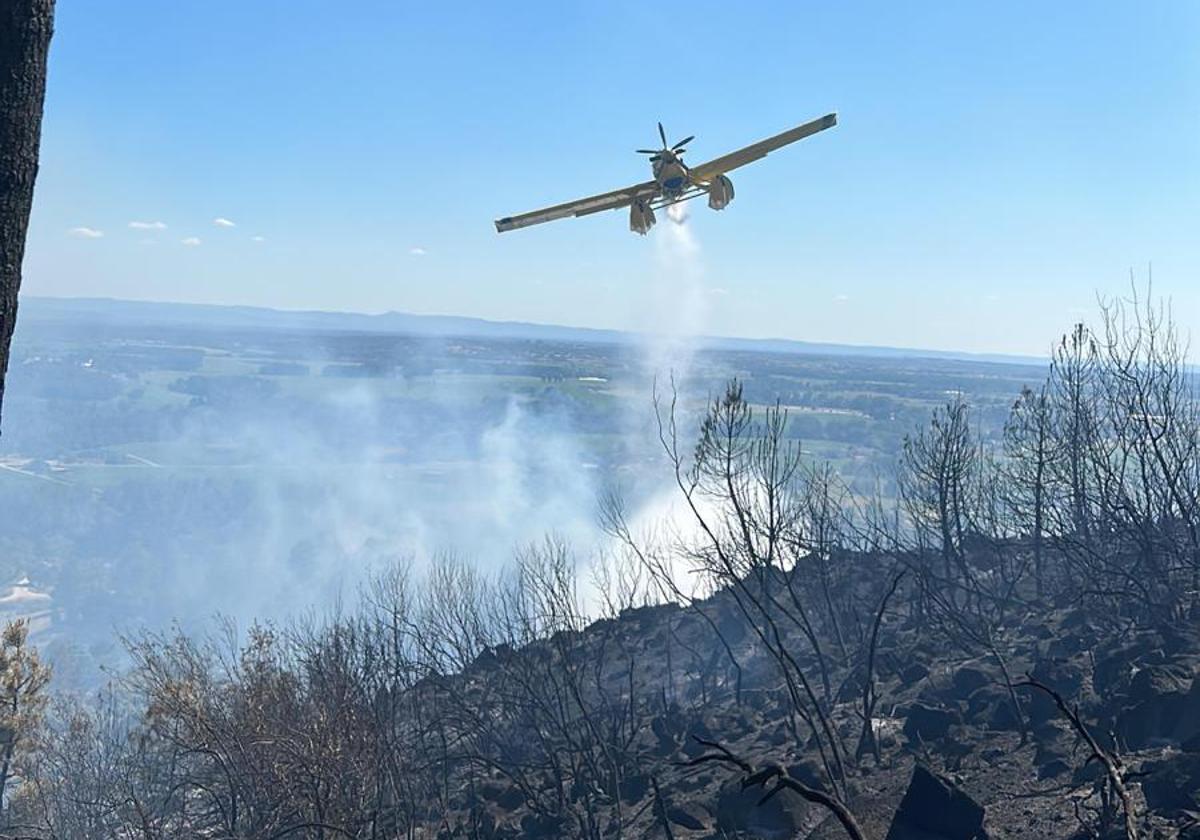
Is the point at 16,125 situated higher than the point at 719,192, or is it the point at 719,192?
the point at 719,192

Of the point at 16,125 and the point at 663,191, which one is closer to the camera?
the point at 16,125

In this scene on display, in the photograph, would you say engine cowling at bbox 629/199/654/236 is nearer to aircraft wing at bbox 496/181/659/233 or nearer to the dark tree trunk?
aircraft wing at bbox 496/181/659/233

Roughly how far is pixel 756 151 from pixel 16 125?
60.9 ft

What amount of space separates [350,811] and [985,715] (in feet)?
35.5

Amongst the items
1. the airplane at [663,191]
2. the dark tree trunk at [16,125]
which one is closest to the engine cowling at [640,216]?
the airplane at [663,191]

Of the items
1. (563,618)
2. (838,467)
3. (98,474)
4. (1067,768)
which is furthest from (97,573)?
(1067,768)

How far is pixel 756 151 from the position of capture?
68.4 feet

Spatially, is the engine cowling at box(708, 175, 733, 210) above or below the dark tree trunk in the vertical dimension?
above

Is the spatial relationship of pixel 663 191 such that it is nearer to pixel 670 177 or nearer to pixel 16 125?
pixel 670 177

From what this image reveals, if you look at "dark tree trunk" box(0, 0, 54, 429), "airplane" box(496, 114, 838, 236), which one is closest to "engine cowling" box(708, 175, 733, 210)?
"airplane" box(496, 114, 838, 236)

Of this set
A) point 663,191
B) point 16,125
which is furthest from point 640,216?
→ point 16,125

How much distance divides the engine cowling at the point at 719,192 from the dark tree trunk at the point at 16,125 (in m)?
18.7

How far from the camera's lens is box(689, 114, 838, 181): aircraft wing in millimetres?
20031

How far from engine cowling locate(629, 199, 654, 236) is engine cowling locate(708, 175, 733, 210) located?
1364mm
